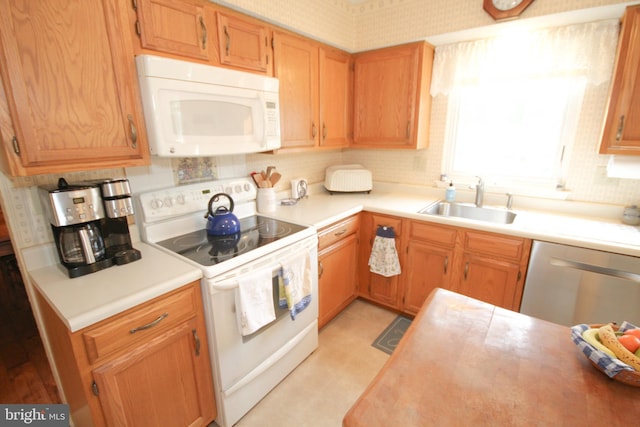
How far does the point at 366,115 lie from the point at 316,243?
4.44 feet

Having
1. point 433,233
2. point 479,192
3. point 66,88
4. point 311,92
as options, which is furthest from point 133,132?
point 479,192

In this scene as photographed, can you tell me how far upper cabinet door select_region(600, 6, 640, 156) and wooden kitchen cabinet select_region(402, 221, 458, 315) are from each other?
101cm

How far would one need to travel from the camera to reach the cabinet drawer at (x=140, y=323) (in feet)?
3.42

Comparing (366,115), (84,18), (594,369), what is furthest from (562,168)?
(84,18)

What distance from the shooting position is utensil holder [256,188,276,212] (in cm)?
216

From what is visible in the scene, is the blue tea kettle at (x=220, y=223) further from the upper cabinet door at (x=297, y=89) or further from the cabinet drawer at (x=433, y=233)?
the cabinet drawer at (x=433, y=233)

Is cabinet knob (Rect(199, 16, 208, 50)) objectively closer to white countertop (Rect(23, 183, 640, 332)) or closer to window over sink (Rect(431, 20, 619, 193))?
white countertop (Rect(23, 183, 640, 332))

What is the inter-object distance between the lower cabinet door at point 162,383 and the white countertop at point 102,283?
0.21 meters

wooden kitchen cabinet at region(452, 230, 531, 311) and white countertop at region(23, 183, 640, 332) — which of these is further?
wooden kitchen cabinet at region(452, 230, 531, 311)

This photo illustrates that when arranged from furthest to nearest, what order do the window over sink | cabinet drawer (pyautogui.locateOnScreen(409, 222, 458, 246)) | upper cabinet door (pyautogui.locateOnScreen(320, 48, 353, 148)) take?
upper cabinet door (pyautogui.locateOnScreen(320, 48, 353, 148))
cabinet drawer (pyautogui.locateOnScreen(409, 222, 458, 246))
the window over sink

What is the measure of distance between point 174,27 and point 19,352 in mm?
2493

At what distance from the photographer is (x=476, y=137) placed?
249 centimetres

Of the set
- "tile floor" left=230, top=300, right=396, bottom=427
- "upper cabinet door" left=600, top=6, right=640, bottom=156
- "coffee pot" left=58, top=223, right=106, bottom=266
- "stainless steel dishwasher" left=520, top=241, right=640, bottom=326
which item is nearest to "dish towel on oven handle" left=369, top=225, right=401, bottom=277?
"tile floor" left=230, top=300, right=396, bottom=427

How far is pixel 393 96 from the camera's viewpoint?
247 cm
